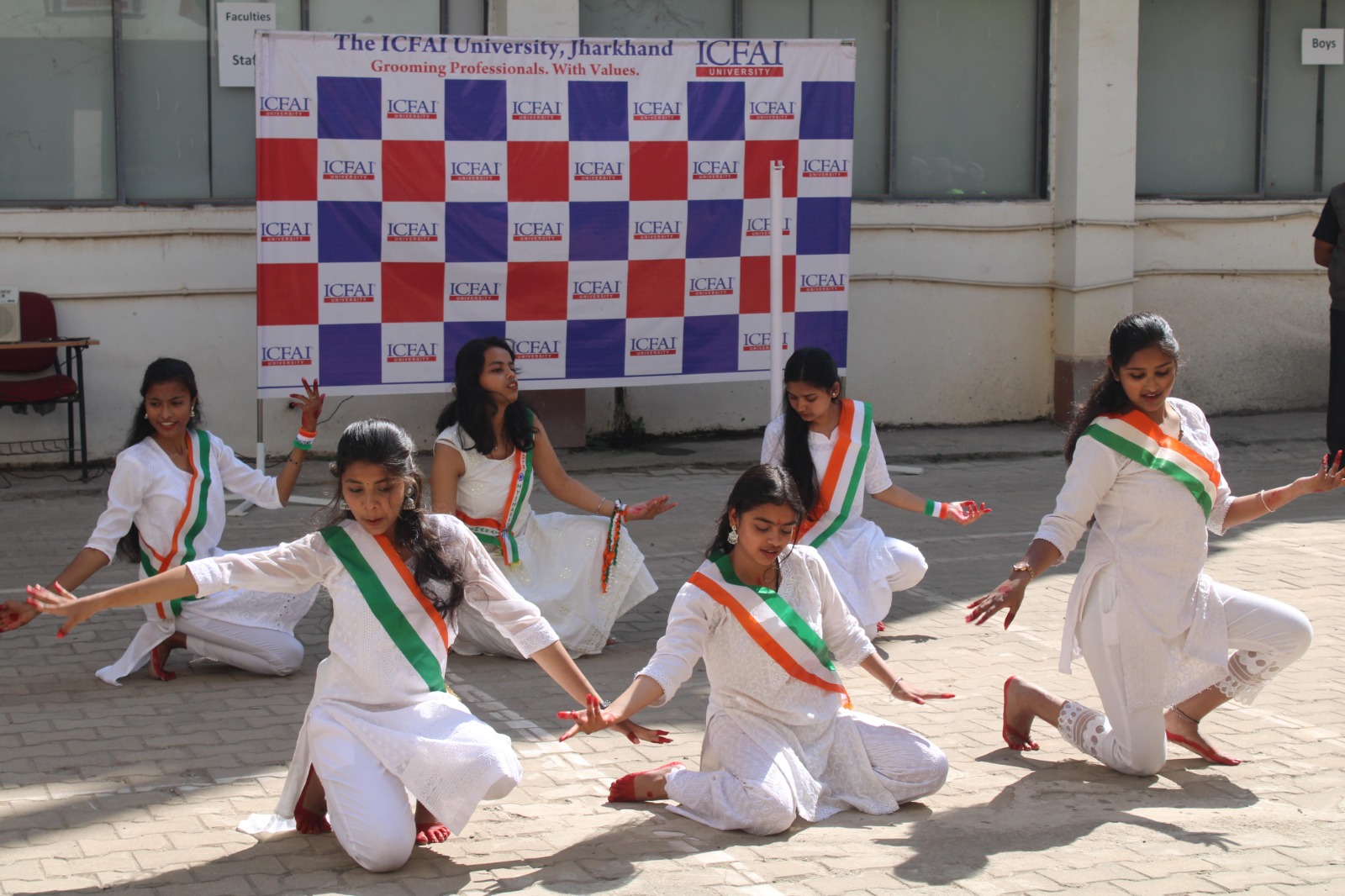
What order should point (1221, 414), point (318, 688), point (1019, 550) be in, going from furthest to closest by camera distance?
point (1221, 414) < point (1019, 550) < point (318, 688)

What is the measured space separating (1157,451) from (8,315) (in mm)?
7121

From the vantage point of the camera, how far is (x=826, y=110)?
1005cm

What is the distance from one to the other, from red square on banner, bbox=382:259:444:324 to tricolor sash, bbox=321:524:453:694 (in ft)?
17.6

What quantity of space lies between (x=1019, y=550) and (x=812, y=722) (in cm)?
413

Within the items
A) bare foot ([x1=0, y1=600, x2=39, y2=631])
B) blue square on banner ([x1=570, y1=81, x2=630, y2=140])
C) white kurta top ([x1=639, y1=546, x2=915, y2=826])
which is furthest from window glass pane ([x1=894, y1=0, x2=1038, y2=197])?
bare foot ([x1=0, y1=600, x2=39, y2=631])

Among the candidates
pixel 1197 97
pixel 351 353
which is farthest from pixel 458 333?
pixel 1197 97

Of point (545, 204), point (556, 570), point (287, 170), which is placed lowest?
point (556, 570)

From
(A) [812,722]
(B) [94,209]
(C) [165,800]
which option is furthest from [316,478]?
(A) [812,722]

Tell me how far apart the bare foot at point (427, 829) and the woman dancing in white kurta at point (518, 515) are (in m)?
1.96

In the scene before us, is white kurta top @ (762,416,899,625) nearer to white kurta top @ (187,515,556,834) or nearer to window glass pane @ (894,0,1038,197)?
white kurta top @ (187,515,556,834)

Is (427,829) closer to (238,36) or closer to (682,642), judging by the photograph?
(682,642)

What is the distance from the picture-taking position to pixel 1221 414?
12812 mm

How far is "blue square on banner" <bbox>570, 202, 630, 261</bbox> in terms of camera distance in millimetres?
9695

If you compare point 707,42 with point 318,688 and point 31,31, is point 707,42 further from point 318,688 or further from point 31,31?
point 318,688
